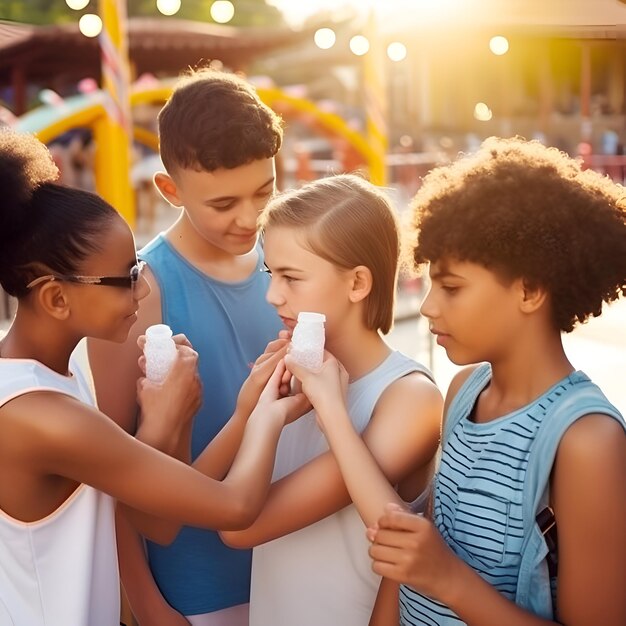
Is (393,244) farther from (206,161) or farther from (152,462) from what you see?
(152,462)

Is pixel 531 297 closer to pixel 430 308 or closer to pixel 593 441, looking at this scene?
pixel 430 308

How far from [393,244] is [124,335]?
697 mm

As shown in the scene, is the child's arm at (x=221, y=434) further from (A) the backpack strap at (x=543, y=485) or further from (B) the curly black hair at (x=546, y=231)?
(A) the backpack strap at (x=543, y=485)

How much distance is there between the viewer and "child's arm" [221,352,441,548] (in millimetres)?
2025

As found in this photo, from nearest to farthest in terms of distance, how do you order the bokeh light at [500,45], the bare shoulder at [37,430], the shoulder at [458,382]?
the bare shoulder at [37,430] < the shoulder at [458,382] < the bokeh light at [500,45]

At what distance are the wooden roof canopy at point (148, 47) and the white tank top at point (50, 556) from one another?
1510 centimetres

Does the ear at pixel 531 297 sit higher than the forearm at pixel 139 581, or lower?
higher

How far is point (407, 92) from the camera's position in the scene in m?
32.0

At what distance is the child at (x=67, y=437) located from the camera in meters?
1.83

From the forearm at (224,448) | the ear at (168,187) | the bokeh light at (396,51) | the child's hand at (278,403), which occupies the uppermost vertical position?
the bokeh light at (396,51)

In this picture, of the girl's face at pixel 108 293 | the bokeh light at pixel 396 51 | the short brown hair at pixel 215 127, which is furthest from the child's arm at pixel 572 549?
the bokeh light at pixel 396 51

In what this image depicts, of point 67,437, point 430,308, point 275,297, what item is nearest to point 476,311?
point 430,308

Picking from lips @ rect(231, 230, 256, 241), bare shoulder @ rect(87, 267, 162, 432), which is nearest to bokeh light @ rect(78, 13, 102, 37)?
lips @ rect(231, 230, 256, 241)

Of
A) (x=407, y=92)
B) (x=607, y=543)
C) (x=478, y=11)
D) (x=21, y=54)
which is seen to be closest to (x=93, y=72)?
(x=21, y=54)
